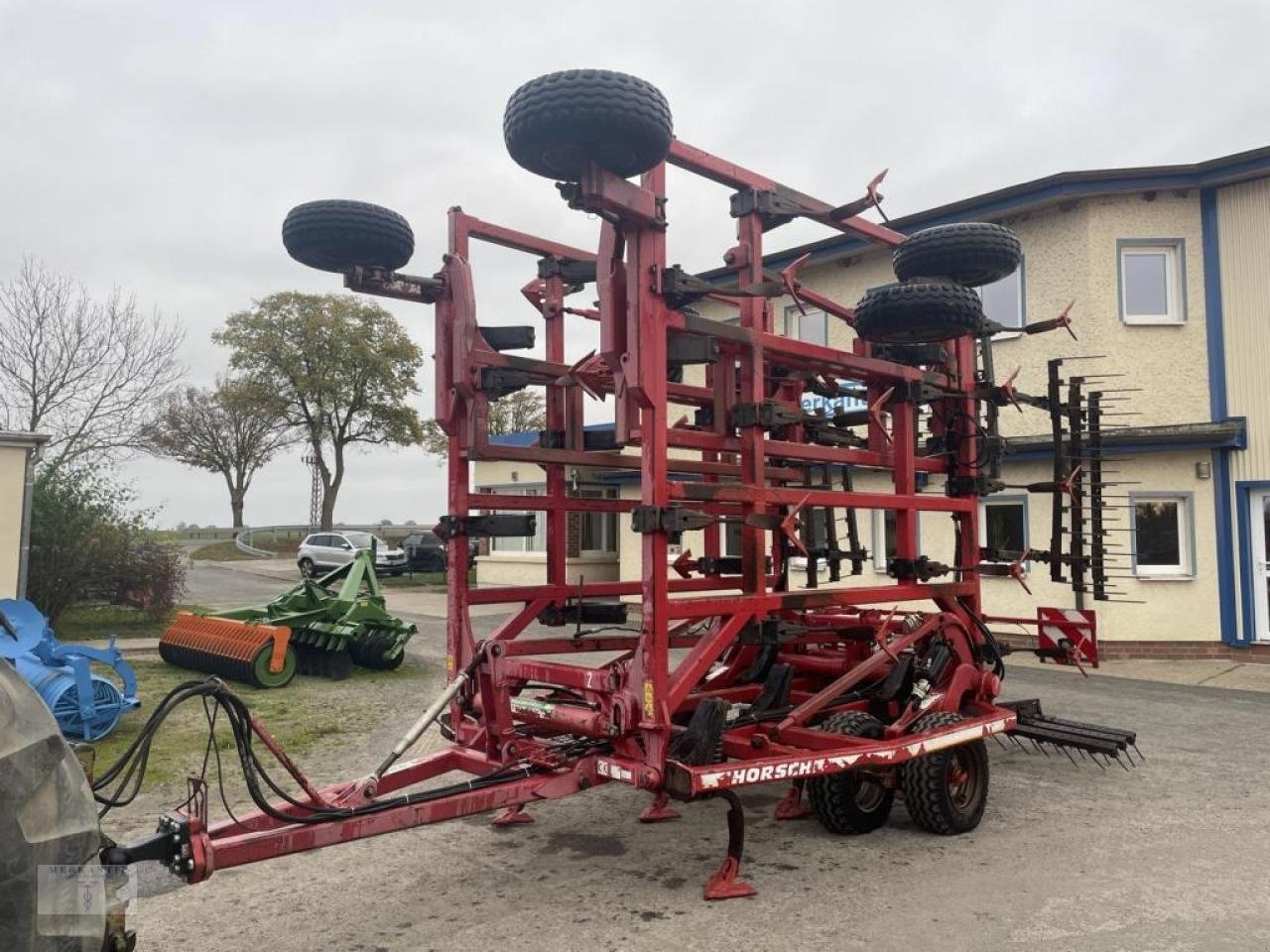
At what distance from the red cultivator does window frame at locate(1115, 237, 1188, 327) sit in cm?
649

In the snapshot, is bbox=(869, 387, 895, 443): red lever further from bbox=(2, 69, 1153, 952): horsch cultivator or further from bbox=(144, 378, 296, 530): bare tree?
bbox=(144, 378, 296, 530): bare tree

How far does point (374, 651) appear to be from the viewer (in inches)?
430

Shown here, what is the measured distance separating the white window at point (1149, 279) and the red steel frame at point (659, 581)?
288 inches

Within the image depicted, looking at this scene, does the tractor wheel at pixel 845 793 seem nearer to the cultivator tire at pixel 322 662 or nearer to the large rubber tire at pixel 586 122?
the large rubber tire at pixel 586 122

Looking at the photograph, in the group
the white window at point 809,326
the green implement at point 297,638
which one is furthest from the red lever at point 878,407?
the white window at point 809,326

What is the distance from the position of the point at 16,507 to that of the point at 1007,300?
12925mm

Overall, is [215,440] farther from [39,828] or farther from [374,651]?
[39,828]

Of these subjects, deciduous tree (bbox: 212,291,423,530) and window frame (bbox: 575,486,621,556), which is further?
deciduous tree (bbox: 212,291,423,530)

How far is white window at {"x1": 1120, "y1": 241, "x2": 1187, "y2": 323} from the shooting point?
40.7ft

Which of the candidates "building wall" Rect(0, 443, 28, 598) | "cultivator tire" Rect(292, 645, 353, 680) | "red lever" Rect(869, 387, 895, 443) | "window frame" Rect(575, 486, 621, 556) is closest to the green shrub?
"building wall" Rect(0, 443, 28, 598)

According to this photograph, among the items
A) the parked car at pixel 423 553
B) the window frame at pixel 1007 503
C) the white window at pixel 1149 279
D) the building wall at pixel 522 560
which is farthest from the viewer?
the parked car at pixel 423 553

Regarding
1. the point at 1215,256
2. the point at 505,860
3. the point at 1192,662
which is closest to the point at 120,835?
the point at 505,860

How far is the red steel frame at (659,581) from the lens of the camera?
4188mm

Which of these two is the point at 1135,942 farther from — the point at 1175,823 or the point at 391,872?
the point at 391,872
